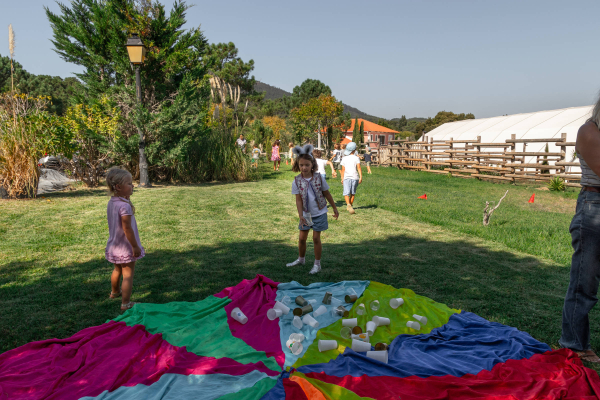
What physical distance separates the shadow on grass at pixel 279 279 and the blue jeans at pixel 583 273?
0.34 m

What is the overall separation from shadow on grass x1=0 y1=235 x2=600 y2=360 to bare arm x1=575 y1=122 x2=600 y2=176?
1.72 meters

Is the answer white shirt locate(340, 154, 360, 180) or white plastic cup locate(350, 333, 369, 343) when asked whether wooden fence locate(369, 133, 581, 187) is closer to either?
white shirt locate(340, 154, 360, 180)

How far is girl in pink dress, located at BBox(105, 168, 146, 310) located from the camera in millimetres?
3941

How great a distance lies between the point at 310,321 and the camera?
3758 mm

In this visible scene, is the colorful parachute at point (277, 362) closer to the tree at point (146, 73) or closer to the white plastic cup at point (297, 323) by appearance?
the white plastic cup at point (297, 323)

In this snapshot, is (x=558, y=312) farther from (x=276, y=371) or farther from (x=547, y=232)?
(x=547, y=232)

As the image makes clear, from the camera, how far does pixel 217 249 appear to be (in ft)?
21.4

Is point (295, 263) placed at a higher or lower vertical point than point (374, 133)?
lower

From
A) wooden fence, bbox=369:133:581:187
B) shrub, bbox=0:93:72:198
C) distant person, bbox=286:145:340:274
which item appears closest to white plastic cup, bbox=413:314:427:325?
distant person, bbox=286:145:340:274

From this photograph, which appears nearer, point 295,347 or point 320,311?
point 295,347

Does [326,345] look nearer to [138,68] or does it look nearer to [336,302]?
[336,302]

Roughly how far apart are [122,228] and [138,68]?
10696 millimetres

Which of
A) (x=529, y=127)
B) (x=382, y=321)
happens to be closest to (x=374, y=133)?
(x=529, y=127)

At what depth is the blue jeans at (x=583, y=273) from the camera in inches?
119
